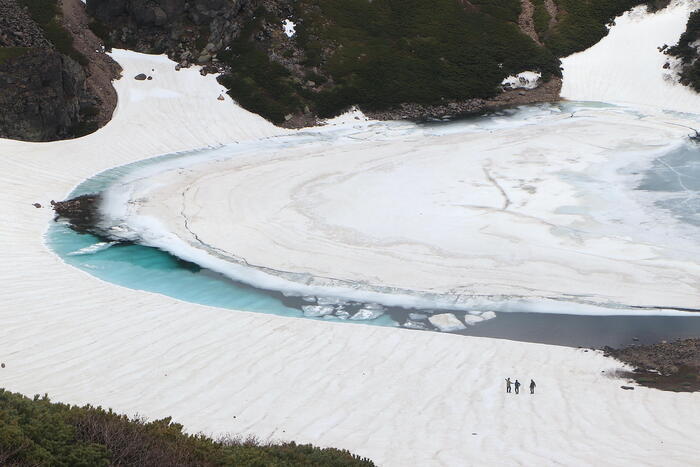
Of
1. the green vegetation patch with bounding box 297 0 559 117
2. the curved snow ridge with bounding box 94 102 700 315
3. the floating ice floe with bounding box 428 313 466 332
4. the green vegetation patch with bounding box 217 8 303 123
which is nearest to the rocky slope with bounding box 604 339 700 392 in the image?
the curved snow ridge with bounding box 94 102 700 315

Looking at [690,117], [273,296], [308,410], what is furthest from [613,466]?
[690,117]

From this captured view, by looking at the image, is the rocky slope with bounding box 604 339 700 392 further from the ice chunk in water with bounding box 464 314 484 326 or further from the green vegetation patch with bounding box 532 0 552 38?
the green vegetation patch with bounding box 532 0 552 38

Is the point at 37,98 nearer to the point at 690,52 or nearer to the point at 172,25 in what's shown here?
the point at 172,25

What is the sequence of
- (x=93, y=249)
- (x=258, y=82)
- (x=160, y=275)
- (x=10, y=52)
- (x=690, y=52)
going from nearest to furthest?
(x=160, y=275), (x=93, y=249), (x=10, y=52), (x=258, y=82), (x=690, y=52)

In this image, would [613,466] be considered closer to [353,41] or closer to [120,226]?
[120,226]

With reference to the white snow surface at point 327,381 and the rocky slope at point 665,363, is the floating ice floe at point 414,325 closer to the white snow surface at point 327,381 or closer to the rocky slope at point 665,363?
the white snow surface at point 327,381

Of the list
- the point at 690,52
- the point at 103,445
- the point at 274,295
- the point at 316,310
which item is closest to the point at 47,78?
the point at 274,295
